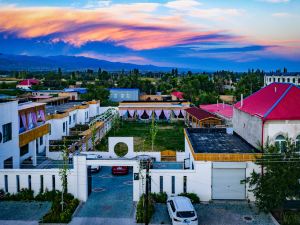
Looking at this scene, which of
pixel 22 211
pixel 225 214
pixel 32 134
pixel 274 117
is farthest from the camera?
pixel 32 134

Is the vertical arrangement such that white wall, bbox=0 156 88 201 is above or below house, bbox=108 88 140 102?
below

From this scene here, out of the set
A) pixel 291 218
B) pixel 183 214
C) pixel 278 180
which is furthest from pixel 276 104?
pixel 183 214

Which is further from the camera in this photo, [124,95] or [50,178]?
[124,95]

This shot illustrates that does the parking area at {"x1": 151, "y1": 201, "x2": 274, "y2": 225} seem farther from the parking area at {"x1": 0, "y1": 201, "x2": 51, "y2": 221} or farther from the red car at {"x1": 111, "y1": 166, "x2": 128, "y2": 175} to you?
the red car at {"x1": 111, "y1": 166, "x2": 128, "y2": 175}

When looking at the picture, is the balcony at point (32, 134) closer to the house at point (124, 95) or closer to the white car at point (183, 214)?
the white car at point (183, 214)

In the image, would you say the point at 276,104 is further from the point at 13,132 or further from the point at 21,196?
the point at 13,132

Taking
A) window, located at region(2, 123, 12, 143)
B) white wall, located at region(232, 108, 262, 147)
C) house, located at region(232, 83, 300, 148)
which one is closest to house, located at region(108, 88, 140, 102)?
white wall, located at region(232, 108, 262, 147)

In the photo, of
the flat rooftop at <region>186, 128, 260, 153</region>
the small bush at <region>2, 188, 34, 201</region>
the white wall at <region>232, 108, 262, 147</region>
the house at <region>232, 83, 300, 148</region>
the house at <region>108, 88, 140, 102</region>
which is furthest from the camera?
the house at <region>108, 88, 140, 102</region>

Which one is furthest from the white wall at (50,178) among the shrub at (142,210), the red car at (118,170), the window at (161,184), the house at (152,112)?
the house at (152,112)
